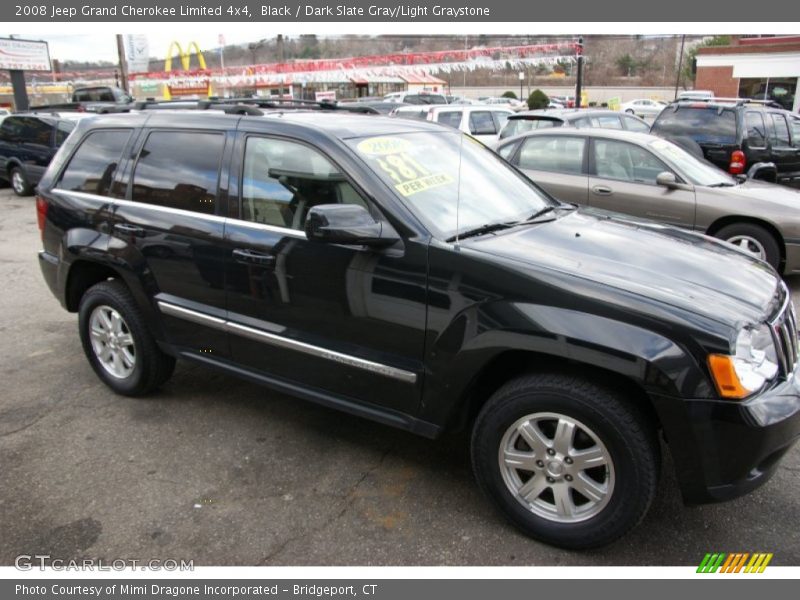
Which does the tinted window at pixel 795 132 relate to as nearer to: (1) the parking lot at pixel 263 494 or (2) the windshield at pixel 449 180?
(2) the windshield at pixel 449 180

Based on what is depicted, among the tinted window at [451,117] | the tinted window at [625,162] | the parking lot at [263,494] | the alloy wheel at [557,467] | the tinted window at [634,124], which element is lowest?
the parking lot at [263,494]

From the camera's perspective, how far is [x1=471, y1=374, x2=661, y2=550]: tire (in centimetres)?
245

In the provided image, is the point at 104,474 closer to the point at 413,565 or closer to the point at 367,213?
the point at 413,565

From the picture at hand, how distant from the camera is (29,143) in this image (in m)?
12.8

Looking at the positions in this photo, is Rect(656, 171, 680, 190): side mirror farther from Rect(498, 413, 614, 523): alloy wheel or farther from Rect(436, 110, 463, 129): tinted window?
Rect(436, 110, 463, 129): tinted window

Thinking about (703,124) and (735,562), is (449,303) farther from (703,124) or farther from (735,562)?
(703,124)

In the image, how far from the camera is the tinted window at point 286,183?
3111mm

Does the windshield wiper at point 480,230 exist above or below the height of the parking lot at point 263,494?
above

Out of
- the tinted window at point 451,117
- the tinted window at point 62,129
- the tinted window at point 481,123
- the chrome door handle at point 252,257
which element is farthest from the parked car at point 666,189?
the tinted window at point 62,129

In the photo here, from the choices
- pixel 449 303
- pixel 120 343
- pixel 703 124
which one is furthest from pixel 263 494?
pixel 703 124

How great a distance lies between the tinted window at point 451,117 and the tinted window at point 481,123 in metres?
0.29

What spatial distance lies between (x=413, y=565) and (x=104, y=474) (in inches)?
68.8

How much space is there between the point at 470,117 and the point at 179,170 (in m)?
11.2

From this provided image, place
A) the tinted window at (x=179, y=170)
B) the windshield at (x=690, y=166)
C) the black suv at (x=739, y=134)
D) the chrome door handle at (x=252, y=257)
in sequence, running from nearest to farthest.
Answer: the chrome door handle at (x=252, y=257) → the tinted window at (x=179, y=170) → the windshield at (x=690, y=166) → the black suv at (x=739, y=134)
